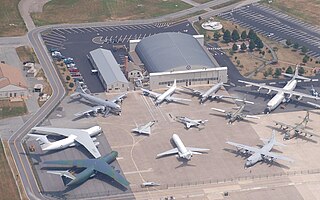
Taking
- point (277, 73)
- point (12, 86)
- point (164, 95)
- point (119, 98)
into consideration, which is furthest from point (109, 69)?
point (277, 73)

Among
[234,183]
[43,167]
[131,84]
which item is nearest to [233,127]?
[234,183]

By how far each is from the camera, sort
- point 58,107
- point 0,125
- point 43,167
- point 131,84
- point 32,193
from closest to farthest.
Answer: point 32,193
point 43,167
point 0,125
point 58,107
point 131,84

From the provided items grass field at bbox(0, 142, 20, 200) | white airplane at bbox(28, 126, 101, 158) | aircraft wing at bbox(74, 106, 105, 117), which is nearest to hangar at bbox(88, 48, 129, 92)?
aircraft wing at bbox(74, 106, 105, 117)

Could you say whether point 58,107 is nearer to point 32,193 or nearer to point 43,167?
point 43,167

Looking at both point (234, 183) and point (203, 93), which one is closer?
point (234, 183)

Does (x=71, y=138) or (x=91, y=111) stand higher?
(x=71, y=138)

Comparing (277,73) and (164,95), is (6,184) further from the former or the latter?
(277,73)

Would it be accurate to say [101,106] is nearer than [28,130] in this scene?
No
